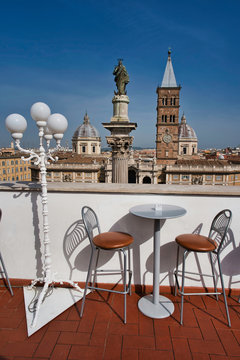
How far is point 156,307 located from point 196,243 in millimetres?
753

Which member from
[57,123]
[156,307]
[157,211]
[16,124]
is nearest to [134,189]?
[157,211]

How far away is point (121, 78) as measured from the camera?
18.9 feet

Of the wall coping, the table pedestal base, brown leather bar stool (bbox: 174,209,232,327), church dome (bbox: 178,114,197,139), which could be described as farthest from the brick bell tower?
the table pedestal base

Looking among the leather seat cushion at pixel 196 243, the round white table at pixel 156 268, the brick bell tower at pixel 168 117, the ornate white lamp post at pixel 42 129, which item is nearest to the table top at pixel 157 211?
the round white table at pixel 156 268

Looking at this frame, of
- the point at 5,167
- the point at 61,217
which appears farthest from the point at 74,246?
the point at 5,167

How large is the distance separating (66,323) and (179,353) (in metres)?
0.96

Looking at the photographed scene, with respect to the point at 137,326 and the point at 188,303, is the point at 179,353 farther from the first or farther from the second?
the point at 188,303

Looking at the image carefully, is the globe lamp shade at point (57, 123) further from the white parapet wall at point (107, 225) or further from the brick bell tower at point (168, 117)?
the brick bell tower at point (168, 117)

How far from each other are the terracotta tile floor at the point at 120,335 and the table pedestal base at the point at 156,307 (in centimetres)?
5

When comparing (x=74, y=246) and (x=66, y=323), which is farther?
(x=74, y=246)

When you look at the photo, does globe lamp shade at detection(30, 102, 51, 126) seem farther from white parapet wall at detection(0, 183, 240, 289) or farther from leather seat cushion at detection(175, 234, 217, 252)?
leather seat cushion at detection(175, 234, 217, 252)

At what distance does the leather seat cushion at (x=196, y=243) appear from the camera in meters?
1.78

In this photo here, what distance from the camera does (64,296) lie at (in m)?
2.19

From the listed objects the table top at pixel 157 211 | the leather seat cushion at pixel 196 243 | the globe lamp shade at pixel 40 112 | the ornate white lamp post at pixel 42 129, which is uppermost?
the globe lamp shade at pixel 40 112
